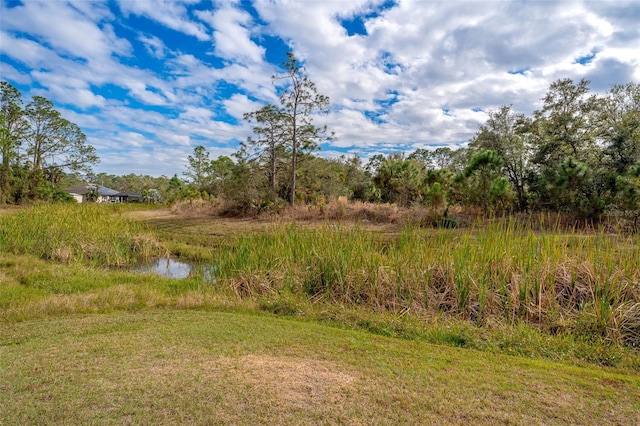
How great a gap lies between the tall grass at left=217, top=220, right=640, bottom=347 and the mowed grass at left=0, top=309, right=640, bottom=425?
4.16 ft

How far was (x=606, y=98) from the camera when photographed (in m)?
16.1

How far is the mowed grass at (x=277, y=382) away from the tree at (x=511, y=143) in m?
16.0

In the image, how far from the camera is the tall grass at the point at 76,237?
8148mm

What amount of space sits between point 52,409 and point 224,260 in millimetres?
4577

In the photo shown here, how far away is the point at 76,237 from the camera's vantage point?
28.7ft

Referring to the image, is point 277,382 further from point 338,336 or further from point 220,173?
point 220,173

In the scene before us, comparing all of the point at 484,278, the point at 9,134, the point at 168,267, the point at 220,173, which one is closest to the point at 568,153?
the point at 484,278

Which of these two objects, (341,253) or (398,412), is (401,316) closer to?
(341,253)

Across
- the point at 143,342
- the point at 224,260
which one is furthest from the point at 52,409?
the point at 224,260

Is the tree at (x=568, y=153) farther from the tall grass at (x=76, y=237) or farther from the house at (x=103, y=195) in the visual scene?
the house at (x=103, y=195)

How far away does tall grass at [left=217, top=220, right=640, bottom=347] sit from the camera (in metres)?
4.05

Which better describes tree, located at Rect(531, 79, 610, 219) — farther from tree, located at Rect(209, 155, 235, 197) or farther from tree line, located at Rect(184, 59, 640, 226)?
tree, located at Rect(209, 155, 235, 197)

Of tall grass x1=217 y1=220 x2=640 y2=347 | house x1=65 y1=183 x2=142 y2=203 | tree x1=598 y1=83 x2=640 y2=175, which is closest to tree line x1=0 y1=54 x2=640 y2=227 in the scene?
tree x1=598 y1=83 x2=640 y2=175

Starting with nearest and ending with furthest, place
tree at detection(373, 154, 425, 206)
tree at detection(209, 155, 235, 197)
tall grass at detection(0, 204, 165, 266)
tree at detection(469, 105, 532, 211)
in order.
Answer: tall grass at detection(0, 204, 165, 266)
tree at detection(469, 105, 532, 211)
tree at detection(373, 154, 425, 206)
tree at detection(209, 155, 235, 197)
